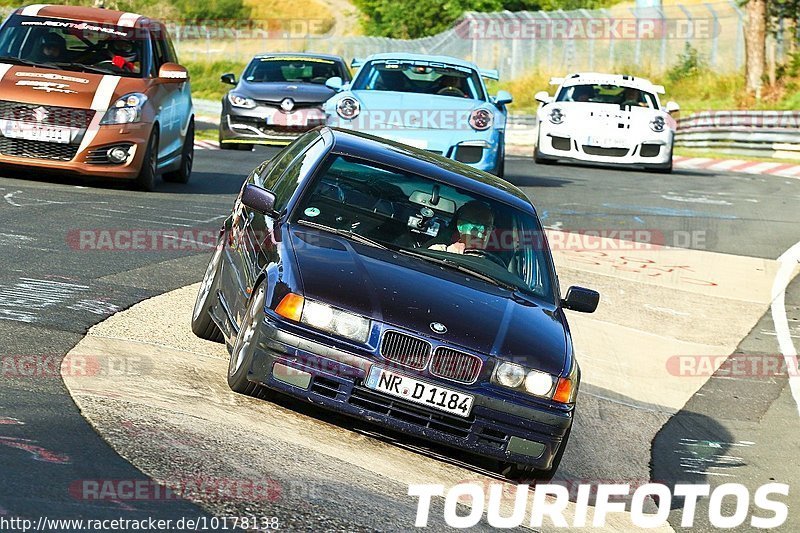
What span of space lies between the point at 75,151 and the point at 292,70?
8.56 m

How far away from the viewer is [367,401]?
250 inches

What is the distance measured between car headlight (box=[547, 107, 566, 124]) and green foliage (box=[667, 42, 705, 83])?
23.8 m

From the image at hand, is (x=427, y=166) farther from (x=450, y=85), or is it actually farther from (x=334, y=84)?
(x=334, y=84)

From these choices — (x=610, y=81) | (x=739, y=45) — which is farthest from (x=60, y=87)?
(x=739, y=45)

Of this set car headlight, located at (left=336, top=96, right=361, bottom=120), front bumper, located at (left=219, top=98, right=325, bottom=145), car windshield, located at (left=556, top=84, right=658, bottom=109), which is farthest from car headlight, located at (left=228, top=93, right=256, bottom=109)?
car windshield, located at (left=556, top=84, right=658, bottom=109)

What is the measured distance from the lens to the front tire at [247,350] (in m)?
6.52

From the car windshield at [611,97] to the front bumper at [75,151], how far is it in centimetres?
1067

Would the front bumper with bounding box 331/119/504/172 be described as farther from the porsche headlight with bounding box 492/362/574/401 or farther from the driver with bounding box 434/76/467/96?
the porsche headlight with bounding box 492/362/574/401

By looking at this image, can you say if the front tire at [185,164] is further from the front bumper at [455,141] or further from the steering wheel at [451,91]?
the steering wheel at [451,91]

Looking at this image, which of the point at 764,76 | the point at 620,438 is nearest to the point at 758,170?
the point at 764,76

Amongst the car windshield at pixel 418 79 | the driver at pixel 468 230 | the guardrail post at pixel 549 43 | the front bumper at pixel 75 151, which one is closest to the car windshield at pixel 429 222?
the driver at pixel 468 230

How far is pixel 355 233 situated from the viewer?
7.36 m

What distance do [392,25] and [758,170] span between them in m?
52.1

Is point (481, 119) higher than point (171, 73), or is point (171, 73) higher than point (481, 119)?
point (171, 73)
